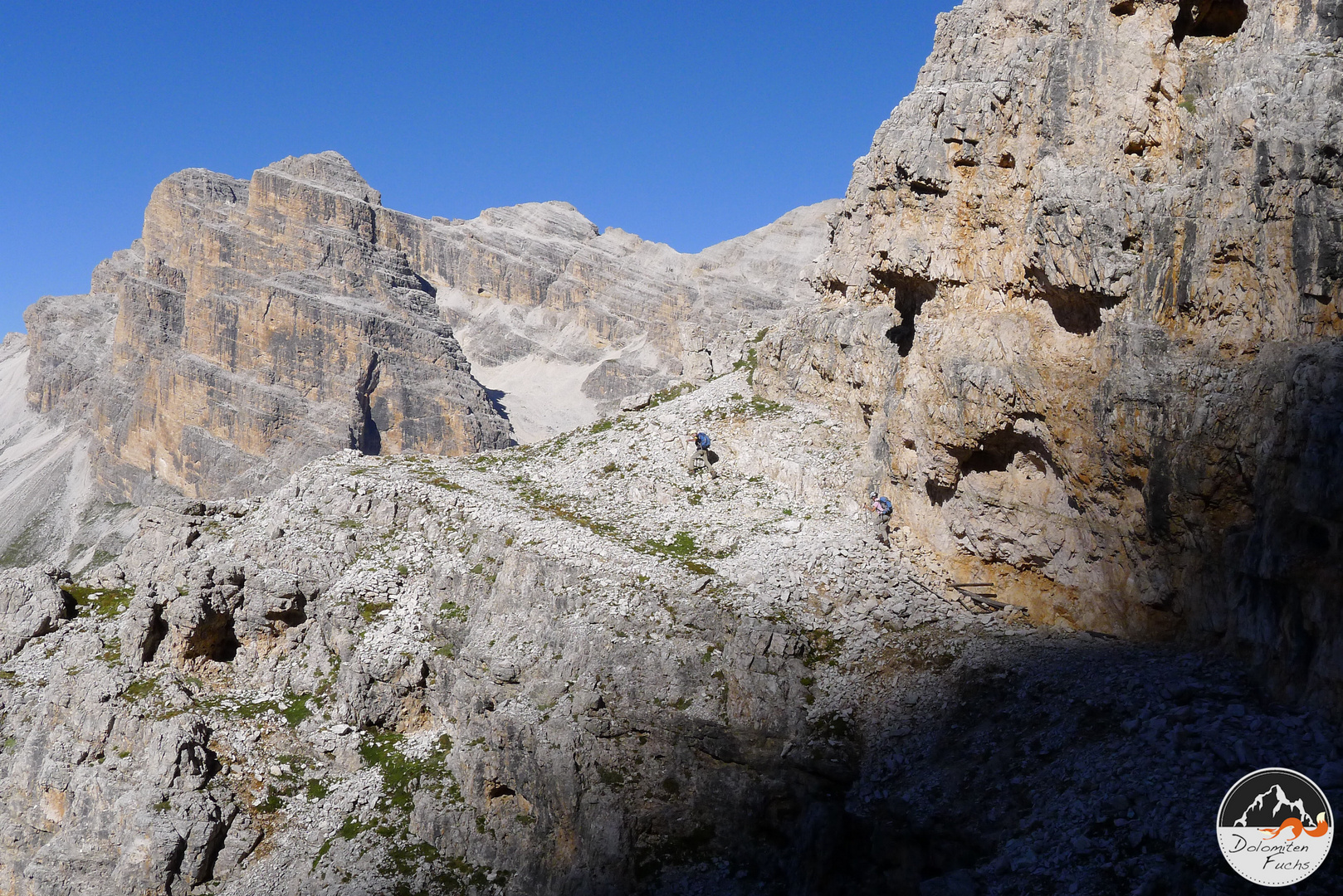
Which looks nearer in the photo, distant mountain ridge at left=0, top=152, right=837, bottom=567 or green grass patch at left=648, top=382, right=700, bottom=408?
green grass patch at left=648, top=382, right=700, bottom=408

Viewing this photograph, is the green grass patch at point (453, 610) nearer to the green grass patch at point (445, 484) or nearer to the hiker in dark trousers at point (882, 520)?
the green grass patch at point (445, 484)

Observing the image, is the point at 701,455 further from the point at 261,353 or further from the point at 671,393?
the point at 261,353

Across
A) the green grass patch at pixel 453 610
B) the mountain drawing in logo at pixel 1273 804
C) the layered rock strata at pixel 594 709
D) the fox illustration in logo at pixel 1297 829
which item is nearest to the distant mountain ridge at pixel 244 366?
the layered rock strata at pixel 594 709

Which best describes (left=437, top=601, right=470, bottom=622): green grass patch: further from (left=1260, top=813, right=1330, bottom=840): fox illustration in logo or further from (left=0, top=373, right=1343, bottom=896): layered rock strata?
(left=1260, top=813, right=1330, bottom=840): fox illustration in logo

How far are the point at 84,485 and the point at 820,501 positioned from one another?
169 metres

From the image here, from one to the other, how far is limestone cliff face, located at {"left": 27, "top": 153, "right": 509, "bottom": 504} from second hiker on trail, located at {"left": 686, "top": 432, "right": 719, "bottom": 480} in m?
126

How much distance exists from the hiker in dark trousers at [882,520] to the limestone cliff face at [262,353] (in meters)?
136

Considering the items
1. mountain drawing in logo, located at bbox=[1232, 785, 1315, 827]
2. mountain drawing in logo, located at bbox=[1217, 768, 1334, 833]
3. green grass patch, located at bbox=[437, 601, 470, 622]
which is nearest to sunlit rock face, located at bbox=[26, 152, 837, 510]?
green grass patch, located at bbox=[437, 601, 470, 622]

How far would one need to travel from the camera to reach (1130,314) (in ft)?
76.3

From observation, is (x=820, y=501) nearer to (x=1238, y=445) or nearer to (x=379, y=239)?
(x=1238, y=445)

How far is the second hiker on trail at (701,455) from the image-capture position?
1533 inches

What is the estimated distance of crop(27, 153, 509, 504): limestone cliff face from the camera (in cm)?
15788

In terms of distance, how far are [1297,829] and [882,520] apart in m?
17.2

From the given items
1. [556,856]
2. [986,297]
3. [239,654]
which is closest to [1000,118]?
[986,297]
